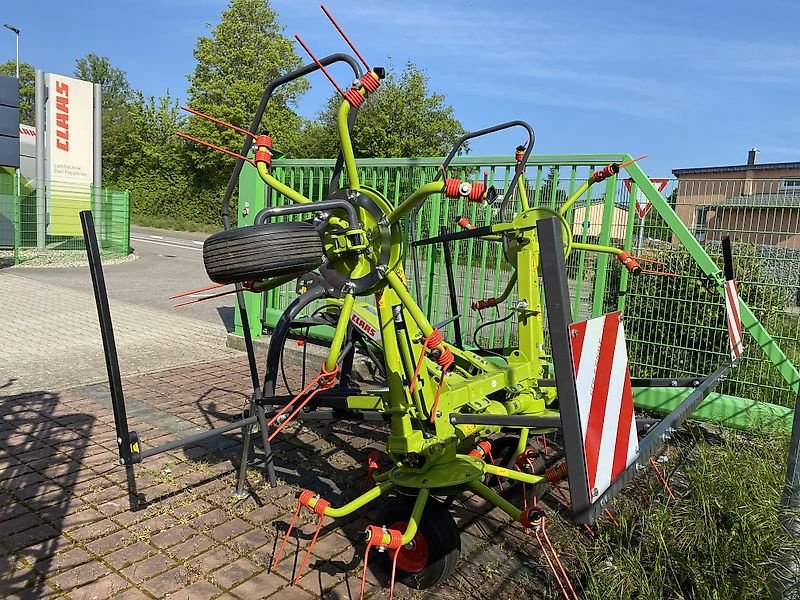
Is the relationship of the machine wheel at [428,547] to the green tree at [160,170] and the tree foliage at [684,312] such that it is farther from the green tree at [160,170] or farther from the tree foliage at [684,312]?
the green tree at [160,170]

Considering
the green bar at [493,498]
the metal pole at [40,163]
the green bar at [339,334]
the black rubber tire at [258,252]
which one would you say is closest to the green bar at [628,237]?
the green bar at [493,498]

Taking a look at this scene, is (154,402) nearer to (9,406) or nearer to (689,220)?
(9,406)

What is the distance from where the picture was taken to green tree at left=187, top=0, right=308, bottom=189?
103 feet

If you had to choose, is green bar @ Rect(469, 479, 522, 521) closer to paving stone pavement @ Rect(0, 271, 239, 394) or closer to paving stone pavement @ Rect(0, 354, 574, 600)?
paving stone pavement @ Rect(0, 354, 574, 600)

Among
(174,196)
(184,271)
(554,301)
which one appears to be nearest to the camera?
(554,301)

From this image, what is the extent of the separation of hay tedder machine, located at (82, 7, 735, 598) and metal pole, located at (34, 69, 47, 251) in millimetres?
14686

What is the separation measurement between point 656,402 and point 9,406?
5205 mm

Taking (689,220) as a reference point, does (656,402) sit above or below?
below

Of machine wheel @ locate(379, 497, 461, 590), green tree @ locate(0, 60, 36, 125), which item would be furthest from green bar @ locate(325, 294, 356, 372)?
green tree @ locate(0, 60, 36, 125)

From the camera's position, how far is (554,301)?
1717 millimetres

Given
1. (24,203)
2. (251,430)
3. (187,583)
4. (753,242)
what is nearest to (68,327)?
(251,430)

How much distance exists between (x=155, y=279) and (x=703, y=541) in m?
12.8

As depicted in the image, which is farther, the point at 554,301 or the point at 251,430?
the point at 251,430

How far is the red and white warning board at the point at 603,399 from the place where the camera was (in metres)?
1.80
